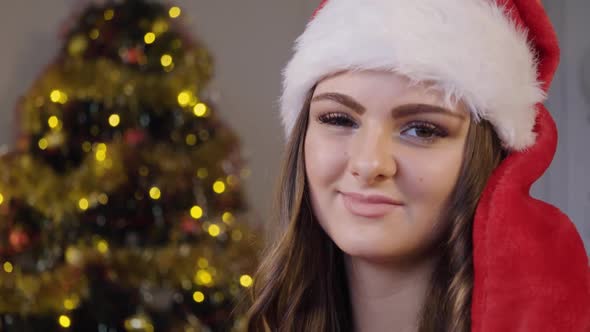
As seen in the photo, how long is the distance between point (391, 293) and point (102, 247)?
5.92ft

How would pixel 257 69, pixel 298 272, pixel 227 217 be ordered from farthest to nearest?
1. pixel 257 69
2. pixel 227 217
3. pixel 298 272

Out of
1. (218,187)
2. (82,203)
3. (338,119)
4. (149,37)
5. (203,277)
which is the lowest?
(203,277)

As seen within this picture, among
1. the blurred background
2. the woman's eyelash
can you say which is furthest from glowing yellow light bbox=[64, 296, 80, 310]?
the woman's eyelash

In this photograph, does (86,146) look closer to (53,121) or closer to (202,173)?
(53,121)

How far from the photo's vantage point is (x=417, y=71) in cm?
106

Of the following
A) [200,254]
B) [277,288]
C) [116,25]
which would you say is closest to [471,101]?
[277,288]

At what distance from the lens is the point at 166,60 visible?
2881 mm

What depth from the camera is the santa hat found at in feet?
3.46

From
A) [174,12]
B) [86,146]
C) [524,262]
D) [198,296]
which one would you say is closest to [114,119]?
[86,146]

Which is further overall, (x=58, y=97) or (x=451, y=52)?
(x=58, y=97)

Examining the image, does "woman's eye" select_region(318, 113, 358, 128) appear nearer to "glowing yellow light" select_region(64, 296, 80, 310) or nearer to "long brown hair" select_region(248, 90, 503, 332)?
"long brown hair" select_region(248, 90, 503, 332)

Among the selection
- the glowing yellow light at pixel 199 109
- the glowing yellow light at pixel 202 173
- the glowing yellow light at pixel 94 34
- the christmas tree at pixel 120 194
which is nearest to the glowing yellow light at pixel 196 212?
the christmas tree at pixel 120 194

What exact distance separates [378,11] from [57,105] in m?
1.98

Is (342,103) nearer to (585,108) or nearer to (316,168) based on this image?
(316,168)
